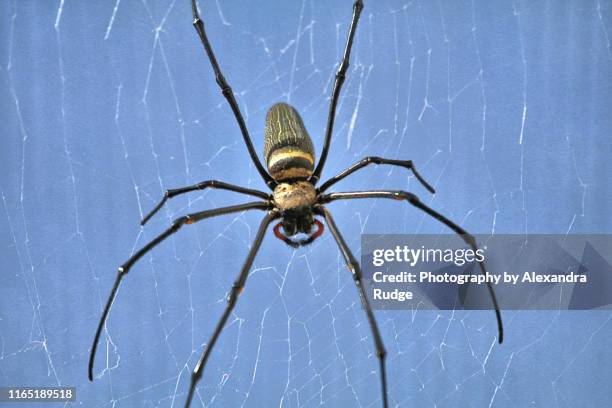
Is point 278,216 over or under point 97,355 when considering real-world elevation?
over

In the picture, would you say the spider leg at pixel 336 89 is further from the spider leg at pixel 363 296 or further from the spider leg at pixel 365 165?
the spider leg at pixel 363 296

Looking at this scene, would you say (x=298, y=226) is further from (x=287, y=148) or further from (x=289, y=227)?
(x=287, y=148)

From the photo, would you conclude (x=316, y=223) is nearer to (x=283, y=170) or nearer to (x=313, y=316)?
(x=283, y=170)

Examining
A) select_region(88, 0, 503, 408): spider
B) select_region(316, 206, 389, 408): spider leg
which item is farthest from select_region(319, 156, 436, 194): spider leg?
select_region(316, 206, 389, 408): spider leg

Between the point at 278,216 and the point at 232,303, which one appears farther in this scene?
the point at 278,216

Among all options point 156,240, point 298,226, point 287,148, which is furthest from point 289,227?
point 156,240

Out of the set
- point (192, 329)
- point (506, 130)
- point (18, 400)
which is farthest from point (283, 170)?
point (18, 400)

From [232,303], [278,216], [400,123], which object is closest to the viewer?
[232,303]
